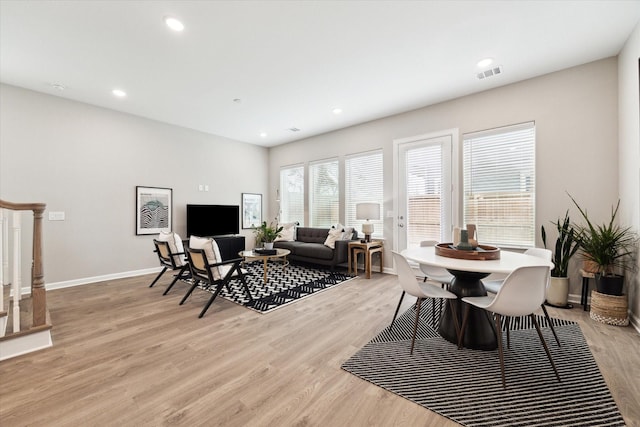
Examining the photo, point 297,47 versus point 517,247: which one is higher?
point 297,47

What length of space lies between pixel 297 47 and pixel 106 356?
3487mm

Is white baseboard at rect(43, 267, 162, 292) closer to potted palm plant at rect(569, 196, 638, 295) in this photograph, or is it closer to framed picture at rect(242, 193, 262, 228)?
framed picture at rect(242, 193, 262, 228)

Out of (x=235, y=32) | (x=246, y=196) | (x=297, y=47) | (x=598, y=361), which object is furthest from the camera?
(x=246, y=196)

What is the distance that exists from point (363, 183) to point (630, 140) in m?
3.67

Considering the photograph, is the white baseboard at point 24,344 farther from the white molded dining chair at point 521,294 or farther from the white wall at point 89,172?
the white molded dining chair at point 521,294

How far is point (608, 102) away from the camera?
3.20 metres

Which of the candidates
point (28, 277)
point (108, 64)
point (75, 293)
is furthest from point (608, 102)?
point (28, 277)

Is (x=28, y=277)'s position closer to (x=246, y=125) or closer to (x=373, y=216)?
(x=246, y=125)

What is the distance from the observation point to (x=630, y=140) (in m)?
2.82

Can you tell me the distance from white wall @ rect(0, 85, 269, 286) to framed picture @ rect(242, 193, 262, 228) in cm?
117

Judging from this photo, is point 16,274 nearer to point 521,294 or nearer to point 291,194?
point 521,294

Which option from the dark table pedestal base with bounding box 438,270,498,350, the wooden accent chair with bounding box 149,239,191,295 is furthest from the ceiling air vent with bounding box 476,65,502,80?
the wooden accent chair with bounding box 149,239,191,295

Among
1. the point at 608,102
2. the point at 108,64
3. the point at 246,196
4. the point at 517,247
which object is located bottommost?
the point at 517,247

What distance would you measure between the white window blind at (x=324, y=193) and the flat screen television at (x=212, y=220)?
1873 mm
